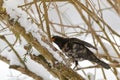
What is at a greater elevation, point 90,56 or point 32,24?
point 32,24

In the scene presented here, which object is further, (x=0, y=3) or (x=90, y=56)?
(x=90, y=56)

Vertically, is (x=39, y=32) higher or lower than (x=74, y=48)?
higher

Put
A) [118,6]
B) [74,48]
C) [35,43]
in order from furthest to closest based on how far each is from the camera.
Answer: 1. [74,48]
2. [118,6]
3. [35,43]

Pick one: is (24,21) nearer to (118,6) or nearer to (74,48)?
(118,6)

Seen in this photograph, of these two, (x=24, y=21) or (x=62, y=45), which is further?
(x=62, y=45)

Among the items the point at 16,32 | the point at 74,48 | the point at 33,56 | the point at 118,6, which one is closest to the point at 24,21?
the point at 16,32

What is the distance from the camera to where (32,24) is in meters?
1.95

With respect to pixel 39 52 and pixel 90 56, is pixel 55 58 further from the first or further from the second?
pixel 90 56

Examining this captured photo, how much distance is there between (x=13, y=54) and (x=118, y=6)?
2.05ft

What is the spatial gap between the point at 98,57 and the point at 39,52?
2.69ft

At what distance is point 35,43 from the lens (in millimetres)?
1852

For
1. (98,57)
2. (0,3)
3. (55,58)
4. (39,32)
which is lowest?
(98,57)

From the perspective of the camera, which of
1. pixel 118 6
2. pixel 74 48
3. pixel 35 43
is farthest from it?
pixel 74 48

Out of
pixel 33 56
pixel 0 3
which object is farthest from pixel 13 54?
pixel 0 3
